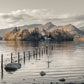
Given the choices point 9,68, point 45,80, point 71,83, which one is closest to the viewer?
point 71,83

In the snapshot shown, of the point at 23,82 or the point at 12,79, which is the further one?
the point at 12,79

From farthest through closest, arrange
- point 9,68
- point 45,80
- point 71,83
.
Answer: point 9,68 → point 45,80 → point 71,83

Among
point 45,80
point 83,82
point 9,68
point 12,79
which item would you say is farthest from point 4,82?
point 83,82

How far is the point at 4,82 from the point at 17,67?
404 inches

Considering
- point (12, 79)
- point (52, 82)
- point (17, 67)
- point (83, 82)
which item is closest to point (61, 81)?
point (52, 82)

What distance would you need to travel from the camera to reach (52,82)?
80.3ft

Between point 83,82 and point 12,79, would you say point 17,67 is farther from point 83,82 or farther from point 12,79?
point 83,82

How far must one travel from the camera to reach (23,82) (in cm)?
2480

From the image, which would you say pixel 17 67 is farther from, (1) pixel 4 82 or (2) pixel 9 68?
(1) pixel 4 82

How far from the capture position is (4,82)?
82.5 ft

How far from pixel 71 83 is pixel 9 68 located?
15.5 metres

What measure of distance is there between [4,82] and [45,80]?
660 cm

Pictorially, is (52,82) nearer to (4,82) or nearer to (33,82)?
(33,82)

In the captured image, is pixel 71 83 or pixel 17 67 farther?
pixel 17 67
